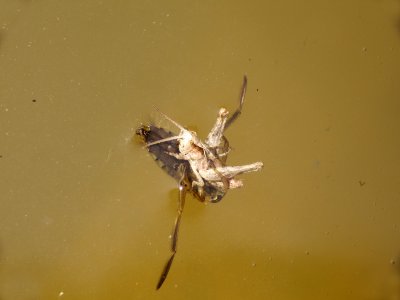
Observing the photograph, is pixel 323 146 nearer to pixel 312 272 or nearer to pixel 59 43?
pixel 312 272

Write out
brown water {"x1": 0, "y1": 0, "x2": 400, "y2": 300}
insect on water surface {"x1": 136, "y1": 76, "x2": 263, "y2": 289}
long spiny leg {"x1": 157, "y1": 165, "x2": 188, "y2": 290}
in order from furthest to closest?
long spiny leg {"x1": 157, "y1": 165, "x2": 188, "y2": 290}
insect on water surface {"x1": 136, "y1": 76, "x2": 263, "y2": 289}
brown water {"x1": 0, "y1": 0, "x2": 400, "y2": 300}

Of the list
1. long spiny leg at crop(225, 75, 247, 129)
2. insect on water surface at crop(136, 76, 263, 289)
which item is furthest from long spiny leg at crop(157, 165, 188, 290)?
long spiny leg at crop(225, 75, 247, 129)

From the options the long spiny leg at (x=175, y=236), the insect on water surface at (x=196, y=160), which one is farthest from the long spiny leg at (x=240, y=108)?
the long spiny leg at (x=175, y=236)

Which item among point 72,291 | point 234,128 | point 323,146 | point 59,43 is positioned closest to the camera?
point 59,43

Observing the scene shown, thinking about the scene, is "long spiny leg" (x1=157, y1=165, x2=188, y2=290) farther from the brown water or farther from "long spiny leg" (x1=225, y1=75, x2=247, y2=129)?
"long spiny leg" (x1=225, y1=75, x2=247, y2=129)

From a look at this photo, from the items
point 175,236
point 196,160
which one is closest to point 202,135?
point 196,160

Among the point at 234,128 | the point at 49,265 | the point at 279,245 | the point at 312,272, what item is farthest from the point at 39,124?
the point at 312,272
